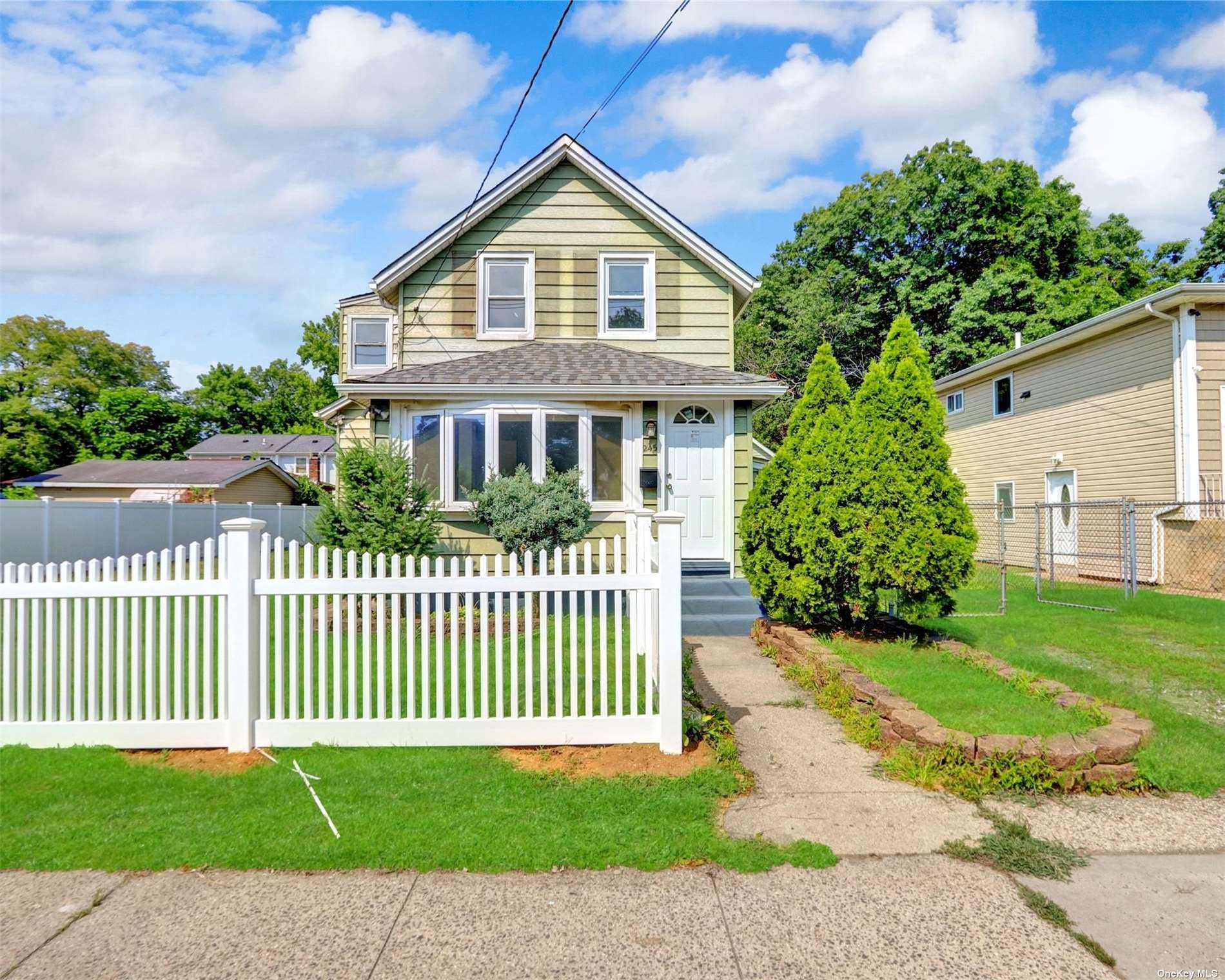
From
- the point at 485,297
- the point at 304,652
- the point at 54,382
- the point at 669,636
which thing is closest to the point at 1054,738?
the point at 669,636

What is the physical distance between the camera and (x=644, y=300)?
11633 mm

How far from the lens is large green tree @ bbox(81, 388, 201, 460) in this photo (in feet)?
150

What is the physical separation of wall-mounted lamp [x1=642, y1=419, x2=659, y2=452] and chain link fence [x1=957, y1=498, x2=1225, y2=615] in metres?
4.86

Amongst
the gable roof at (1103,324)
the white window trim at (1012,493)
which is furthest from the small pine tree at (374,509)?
the white window trim at (1012,493)

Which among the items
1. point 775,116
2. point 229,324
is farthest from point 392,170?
point 229,324

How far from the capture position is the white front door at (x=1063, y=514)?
1543cm

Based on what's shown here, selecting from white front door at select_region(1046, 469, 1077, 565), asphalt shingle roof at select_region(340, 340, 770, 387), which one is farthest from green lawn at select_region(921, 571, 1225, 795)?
asphalt shingle roof at select_region(340, 340, 770, 387)

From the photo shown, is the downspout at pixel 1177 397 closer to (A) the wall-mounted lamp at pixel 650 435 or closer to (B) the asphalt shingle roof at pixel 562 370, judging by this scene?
(B) the asphalt shingle roof at pixel 562 370

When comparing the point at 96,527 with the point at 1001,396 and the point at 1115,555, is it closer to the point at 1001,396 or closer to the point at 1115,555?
the point at 1115,555

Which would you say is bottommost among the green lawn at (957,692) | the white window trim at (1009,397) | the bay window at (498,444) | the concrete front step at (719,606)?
the green lawn at (957,692)

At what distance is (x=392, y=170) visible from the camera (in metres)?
9.84

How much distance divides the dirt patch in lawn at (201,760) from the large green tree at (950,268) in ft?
88.0

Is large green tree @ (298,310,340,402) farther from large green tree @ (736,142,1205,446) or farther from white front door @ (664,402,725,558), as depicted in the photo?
white front door @ (664,402,725,558)

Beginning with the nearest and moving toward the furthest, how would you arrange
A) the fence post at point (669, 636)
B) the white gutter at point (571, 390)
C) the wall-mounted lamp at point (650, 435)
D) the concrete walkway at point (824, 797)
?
the concrete walkway at point (824, 797)
the fence post at point (669, 636)
the white gutter at point (571, 390)
the wall-mounted lamp at point (650, 435)
